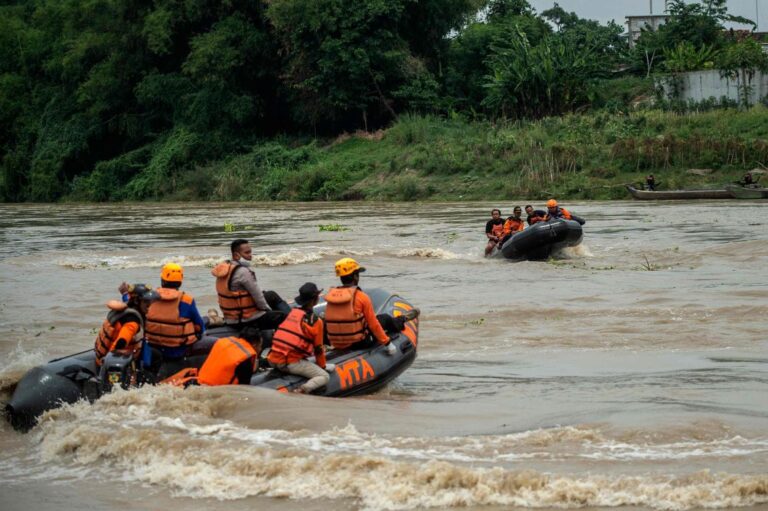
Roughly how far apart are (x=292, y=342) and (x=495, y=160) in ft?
106

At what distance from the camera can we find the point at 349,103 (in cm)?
4738

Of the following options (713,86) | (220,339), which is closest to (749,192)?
(713,86)

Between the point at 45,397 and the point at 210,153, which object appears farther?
the point at 210,153

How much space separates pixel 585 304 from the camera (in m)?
14.5

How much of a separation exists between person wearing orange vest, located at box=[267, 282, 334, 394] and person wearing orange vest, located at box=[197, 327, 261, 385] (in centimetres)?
23

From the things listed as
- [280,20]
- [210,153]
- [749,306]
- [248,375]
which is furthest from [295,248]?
[210,153]

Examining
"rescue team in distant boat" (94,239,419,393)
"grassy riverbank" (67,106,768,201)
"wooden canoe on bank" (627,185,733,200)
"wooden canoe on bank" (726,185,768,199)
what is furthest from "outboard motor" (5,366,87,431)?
"grassy riverbank" (67,106,768,201)

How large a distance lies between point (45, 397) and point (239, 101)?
42.2 metres

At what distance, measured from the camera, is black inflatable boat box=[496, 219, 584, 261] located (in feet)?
63.7

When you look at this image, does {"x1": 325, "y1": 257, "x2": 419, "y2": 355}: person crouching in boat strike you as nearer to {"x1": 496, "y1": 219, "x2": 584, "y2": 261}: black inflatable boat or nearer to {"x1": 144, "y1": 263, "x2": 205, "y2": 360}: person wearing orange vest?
{"x1": 144, "y1": 263, "x2": 205, "y2": 360}: person wearing orange vest

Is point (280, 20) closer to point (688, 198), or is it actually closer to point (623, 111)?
point (623, 111)

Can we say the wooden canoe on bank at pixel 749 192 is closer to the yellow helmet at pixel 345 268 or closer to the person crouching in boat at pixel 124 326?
the yellow helmet at pixel 345 268

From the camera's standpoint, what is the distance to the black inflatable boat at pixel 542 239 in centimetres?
1942

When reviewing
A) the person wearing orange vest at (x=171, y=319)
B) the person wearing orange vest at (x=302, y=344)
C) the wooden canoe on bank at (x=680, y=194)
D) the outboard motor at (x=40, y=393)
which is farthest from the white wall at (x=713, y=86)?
the outboard motor at (x=40, y=393)
